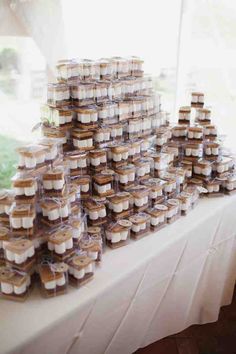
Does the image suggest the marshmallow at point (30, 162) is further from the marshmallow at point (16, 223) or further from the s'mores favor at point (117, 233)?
the s'mores favor at point (117, 233)

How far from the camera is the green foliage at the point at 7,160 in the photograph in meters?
1.89

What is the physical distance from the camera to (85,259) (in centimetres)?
120

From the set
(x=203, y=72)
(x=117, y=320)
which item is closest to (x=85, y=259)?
(x=117, y=320)

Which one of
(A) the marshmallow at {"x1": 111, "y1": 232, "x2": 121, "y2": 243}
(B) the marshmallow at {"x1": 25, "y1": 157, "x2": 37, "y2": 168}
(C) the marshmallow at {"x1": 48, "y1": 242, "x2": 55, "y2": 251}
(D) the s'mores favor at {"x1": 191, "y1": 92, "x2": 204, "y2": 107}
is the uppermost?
(D) the s'mores favor at {"x1": 191, "y1": 92, "x2": 204, "y2": 107}

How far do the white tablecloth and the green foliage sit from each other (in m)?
0.79

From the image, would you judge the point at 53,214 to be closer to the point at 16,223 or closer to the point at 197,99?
the point at 16,223

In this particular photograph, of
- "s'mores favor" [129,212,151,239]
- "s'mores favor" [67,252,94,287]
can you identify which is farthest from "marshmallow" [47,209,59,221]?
"s'mores favor" [129,212,151,239]

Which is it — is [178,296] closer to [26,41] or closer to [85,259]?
[85,259]

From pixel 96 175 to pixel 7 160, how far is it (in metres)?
0.68

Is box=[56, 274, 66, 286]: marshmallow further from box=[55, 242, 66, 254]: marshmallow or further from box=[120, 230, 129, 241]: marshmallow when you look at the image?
box=[120, 230, 129, 241]: marshmallow

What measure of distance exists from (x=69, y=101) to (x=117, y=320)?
879 millimetres

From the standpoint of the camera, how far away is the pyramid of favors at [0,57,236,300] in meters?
1.17

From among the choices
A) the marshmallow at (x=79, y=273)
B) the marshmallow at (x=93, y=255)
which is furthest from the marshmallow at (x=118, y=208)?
the marshmallow at (x=79, y=273)

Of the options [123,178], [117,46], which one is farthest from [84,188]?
[117,46]
